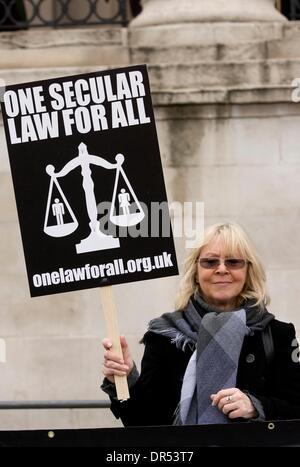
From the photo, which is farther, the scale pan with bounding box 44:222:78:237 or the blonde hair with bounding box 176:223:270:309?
the scale pan with bounding box 44:222:78:237

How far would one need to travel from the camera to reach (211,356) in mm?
7922

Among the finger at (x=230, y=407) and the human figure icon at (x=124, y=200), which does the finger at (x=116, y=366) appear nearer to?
the finger at (x=230, y=407)

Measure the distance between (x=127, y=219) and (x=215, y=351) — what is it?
88 centimetres

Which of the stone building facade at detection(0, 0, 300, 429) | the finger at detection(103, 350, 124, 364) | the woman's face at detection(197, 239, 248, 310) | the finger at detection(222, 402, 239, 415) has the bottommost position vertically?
the finger at detection(222, 402, 239, 415)

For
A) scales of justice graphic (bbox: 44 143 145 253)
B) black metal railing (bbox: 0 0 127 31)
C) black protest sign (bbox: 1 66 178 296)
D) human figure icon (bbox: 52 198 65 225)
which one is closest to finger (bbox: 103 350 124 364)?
black protest sign (bbox: 1 66 178 296)

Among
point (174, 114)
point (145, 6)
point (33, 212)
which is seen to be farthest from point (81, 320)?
point (33, 212)

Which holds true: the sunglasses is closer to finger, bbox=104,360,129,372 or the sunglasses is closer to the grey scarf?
the grey scarf

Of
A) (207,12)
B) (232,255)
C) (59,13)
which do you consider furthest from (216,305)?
(59,13)

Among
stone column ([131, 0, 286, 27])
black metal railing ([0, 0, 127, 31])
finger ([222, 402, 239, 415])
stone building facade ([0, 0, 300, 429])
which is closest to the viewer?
finger ([222, 402, 239, 415])

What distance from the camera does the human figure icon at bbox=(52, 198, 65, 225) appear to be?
848 centimetres

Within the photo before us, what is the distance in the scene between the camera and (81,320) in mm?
13844

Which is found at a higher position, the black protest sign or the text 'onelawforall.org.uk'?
the black protest sign

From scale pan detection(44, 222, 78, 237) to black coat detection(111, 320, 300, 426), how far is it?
67 centimetres

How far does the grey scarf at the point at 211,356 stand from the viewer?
7930mm
